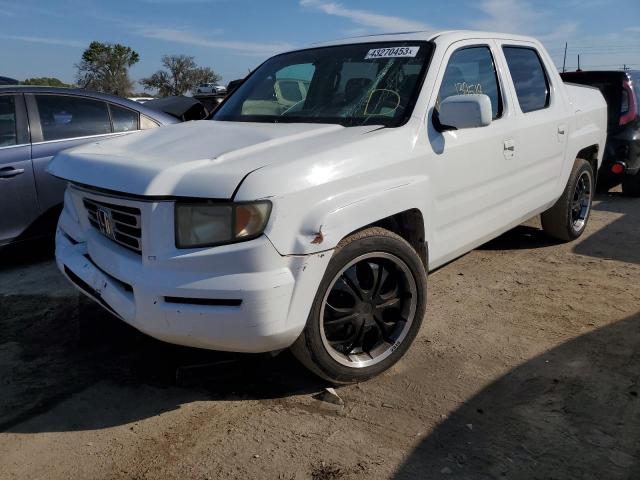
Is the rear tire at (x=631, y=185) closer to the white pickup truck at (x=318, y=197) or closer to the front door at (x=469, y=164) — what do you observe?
the white pickup truck at (x=318, y=197)

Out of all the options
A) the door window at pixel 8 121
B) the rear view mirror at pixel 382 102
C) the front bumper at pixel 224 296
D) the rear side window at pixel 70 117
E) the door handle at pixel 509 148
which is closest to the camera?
the front bumper at pixel 224 296

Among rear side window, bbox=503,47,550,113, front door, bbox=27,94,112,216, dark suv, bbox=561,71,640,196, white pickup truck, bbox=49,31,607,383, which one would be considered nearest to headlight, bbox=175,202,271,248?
white pickup truck, bbox=49,31,607,383

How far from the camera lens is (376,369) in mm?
3004

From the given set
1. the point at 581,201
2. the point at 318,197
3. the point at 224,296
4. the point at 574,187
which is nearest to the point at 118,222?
the point at 224,296

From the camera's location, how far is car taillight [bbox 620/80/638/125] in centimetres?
707

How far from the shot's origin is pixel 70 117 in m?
5.11

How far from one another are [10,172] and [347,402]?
11.3 feet

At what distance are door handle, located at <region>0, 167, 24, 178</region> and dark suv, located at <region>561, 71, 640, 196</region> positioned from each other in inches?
254

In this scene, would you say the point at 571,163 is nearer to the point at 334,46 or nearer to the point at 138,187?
the point at 334,46

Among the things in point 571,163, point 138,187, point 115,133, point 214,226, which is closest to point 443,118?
point 214,226

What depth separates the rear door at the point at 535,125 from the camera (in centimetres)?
416

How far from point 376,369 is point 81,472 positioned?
Result: 4.80 feet

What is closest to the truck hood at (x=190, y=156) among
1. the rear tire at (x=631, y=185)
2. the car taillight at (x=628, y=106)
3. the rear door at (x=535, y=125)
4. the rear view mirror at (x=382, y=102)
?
the rear view mirror at (x=382, y=102)

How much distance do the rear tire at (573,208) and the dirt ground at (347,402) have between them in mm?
1163
